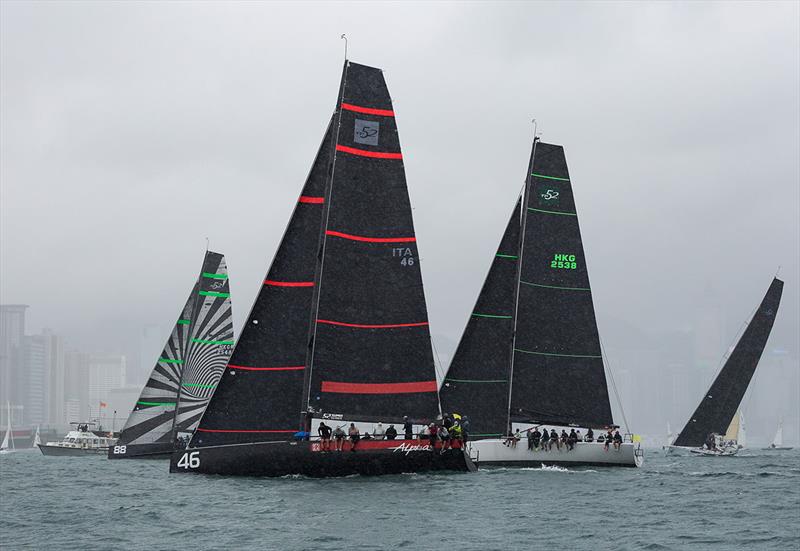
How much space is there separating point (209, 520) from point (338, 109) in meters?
16.2

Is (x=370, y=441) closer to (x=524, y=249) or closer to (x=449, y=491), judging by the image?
(x=449, y=491)

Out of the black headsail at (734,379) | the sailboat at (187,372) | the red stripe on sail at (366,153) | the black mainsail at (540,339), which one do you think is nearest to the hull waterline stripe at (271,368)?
the red stripe on sail at (366,153)

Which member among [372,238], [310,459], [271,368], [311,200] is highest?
[311,200]

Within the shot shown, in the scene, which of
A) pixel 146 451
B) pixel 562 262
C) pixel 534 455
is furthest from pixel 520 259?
pixel 146 451

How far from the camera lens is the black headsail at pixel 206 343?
66.8m

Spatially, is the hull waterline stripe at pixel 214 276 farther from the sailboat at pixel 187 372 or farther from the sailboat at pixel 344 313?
the sailboat at pixel 344 313

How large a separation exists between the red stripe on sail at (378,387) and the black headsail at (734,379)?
44.3m

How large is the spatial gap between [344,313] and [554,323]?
1437cm

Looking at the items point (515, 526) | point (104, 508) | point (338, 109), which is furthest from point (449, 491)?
point (338, 109)

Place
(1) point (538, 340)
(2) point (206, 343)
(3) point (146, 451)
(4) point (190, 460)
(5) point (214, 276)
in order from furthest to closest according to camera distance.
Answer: (3) point (146, 451)
(5) point (214, 276)
(2) point (206, 343)
(1) point (538, 340)
(4) point (190, 460)

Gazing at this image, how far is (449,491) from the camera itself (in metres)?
35.7

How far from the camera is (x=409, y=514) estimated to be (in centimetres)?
3052

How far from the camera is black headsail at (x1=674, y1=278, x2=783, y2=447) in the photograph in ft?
260

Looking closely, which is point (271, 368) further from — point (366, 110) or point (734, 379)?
point (734, 379)
